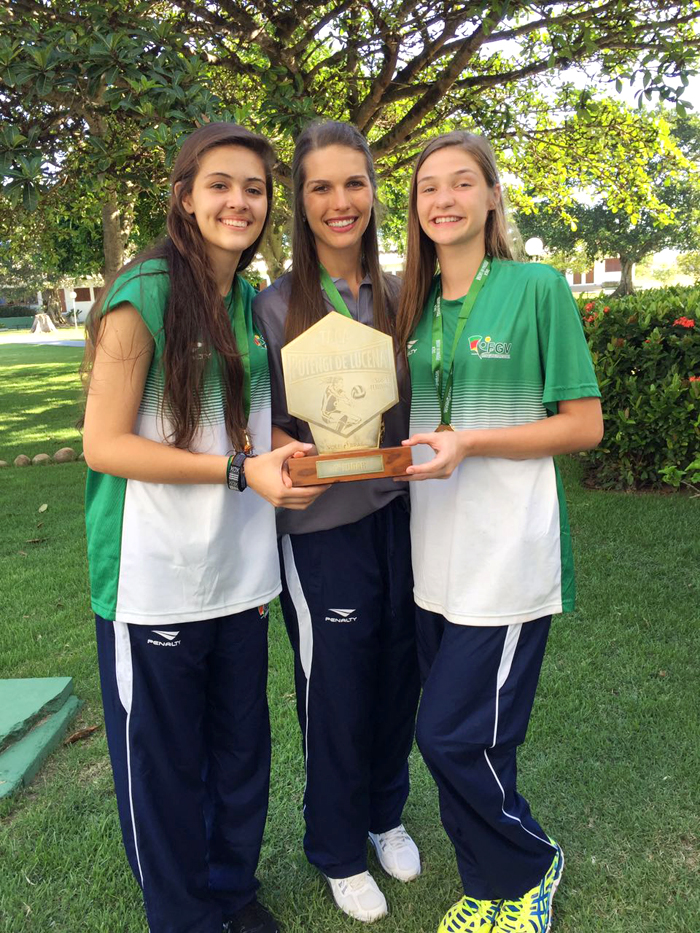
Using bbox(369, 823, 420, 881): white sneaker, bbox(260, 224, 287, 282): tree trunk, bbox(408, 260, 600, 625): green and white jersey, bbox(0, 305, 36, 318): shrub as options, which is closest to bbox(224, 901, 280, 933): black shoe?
bbox(369, 823, 420, 881): white sneaker

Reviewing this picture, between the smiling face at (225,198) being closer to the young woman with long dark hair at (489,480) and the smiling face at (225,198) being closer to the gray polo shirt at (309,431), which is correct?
the gray polo shirt at (309,431)

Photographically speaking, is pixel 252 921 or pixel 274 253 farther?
pixel 274 253

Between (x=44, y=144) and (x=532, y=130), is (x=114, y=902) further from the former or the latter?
(x=532, y=130)

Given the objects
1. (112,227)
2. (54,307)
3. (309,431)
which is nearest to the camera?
A: (309,431)

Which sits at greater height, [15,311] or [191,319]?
[15,311]

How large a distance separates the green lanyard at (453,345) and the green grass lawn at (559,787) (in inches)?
58.6

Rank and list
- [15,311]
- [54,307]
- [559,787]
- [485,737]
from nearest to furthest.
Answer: [485,737], [559,787], [15,311], [54,307]

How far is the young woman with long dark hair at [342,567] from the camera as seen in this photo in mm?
2162

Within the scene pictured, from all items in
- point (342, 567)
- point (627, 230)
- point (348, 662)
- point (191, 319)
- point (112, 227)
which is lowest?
point (348, 662)

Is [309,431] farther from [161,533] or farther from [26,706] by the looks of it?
[26,706]

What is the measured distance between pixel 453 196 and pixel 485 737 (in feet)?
4.39

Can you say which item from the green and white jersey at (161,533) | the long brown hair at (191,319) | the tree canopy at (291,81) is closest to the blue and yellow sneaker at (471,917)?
the green and white jersey at (161,533)

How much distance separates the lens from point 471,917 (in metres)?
2.18

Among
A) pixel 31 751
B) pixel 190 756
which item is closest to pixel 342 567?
pixel 190 756
